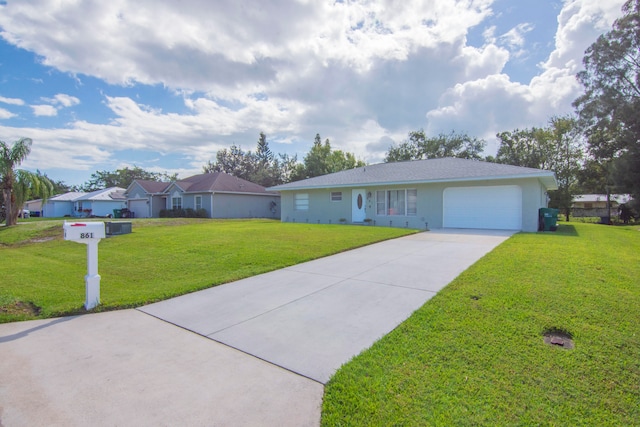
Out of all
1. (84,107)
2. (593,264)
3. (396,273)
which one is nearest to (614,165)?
(593,264)

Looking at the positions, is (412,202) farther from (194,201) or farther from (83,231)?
(194,201)

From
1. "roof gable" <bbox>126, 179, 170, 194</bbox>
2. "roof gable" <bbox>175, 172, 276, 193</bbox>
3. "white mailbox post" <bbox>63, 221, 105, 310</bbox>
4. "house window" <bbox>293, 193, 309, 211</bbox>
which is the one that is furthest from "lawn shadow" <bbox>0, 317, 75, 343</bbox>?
"roof gable" <bbox>126, 179, 170, 194</bbox>

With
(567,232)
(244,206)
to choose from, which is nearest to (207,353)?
(567,232)

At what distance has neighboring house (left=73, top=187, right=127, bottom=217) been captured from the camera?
36219 millimetres

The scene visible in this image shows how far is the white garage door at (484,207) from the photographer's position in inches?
551

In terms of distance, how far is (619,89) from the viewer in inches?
891

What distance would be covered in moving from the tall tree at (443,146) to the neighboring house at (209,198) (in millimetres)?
20528

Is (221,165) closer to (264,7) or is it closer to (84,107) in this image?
(84,107)

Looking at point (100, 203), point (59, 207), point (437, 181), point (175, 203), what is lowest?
point (59, 207)

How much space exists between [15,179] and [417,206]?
22.4 metres

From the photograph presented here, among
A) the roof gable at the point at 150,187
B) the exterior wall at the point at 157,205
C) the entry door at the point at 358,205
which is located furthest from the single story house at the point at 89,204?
the entry door at the point at 358,205

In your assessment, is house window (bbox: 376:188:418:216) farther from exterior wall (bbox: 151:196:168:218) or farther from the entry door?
exterior wall (bbox: 151:196:168:218)

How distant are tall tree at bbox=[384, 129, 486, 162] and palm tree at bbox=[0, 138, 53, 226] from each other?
119 feet

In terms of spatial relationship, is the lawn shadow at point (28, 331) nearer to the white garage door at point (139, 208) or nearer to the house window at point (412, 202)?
the house window at point (412, 202)
